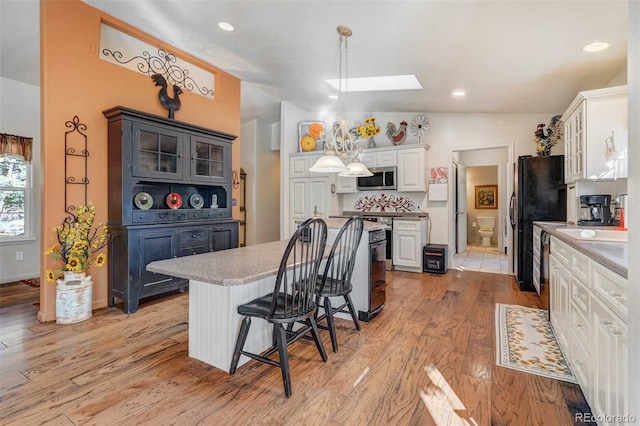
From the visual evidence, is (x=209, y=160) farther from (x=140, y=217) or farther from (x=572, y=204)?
(x=572, y=204)

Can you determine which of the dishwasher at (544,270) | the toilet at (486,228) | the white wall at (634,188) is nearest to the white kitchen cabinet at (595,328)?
the white wall at (634,188)

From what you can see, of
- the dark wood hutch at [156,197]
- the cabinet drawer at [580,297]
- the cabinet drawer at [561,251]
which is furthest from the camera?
the dark wood hutch at [156,197]

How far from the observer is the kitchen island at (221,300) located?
185 centimetres

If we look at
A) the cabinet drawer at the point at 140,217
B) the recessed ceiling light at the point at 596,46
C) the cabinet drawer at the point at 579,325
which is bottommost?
the cabinet drawer at the point at 579,325

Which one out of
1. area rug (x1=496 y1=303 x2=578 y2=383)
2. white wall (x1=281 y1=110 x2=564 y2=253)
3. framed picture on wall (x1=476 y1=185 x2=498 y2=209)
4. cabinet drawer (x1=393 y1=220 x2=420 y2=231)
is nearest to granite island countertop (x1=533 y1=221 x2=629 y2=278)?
area rug (x1=496 y1=303 x2=578 y2=383)

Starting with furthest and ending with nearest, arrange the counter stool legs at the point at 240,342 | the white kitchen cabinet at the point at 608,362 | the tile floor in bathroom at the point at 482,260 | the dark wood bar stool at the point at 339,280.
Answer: the tile floor in bathroom at the point at 482,260 → the dark wood bar stool at the point at 339,280 → the counter stool legs at the point at 240,342 → the white kitchen cabinet at the point at 608,362

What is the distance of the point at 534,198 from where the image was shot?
4.02 m

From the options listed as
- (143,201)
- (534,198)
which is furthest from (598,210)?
(143,201)

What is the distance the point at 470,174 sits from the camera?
8.27m

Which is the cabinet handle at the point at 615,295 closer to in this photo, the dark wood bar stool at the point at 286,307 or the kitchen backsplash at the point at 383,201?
the dark wood bar stool at the point at 286,307

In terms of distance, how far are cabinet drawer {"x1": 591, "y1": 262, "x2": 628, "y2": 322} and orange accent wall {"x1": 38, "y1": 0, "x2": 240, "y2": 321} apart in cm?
400

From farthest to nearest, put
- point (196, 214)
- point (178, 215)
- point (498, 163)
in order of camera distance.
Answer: point (498, 163) → point (196, 214) → point (178, 215)

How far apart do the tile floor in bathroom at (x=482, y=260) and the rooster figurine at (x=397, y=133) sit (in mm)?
2360

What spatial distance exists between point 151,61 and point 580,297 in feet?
15.3
